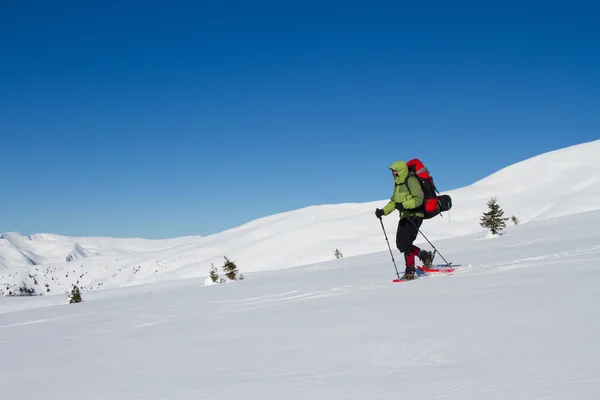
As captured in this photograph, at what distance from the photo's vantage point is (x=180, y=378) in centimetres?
323

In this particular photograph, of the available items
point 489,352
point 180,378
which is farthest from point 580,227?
point 180,378

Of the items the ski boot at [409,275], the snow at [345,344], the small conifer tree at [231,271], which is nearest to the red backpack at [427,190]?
the ski boot at [409,275]

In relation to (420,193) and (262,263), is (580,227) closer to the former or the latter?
(420,193)

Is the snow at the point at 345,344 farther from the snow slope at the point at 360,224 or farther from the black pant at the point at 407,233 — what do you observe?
the snow slope at the point at 360,224

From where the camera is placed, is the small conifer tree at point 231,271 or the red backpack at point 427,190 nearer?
the red backpack at point 427,190

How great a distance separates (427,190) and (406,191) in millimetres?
383

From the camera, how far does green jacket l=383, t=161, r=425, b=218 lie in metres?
7.82

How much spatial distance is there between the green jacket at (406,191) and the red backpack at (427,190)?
0.12 meters

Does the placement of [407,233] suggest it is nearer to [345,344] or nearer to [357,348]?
[345,344]

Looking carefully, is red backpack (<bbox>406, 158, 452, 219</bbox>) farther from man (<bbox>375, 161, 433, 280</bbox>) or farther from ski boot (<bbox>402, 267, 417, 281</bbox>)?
ski boot (<bbox>402, 267, 417, 281</bbox>)

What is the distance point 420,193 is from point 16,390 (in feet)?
20.3

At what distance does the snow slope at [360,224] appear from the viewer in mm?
52812

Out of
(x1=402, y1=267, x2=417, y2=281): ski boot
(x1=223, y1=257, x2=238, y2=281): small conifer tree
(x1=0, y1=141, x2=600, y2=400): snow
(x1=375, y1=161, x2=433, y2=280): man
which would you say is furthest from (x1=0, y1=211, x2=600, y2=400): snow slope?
(x1=223, y1=257, x2=238, y2=281): small conifer tree

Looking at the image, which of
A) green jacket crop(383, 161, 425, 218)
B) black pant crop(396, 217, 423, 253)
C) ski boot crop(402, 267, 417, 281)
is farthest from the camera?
black pant crop(396, 217, 423, 253)
